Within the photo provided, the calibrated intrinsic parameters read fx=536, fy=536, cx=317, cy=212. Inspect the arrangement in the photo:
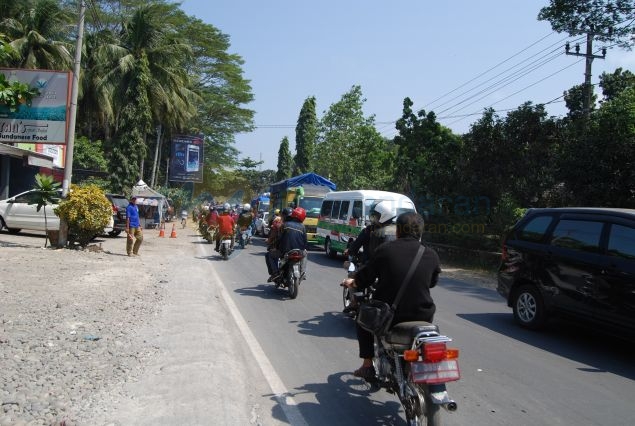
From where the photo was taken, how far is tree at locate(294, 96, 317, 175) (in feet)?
190

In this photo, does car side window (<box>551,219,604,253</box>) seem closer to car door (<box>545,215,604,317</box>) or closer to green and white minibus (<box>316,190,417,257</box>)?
car door (<box>545,215,604,317</box>)

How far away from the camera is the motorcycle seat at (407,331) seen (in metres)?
4.09

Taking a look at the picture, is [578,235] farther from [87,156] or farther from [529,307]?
[87,156]

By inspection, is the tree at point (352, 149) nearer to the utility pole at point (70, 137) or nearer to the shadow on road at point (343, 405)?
the utility pole at point (70, 137)

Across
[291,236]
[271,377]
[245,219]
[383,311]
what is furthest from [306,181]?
[383,311]

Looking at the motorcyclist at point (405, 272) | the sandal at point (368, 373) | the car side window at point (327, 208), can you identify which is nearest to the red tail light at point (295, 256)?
the sandal at point (368, 373)

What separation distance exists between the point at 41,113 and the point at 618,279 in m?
15.7

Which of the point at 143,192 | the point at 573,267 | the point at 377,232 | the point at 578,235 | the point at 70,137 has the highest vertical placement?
the point at 70,137

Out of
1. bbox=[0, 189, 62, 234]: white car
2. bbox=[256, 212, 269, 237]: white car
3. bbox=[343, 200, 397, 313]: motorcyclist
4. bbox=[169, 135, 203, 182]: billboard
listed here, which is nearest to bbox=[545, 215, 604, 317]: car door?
bbox=[343, 200, 397, 313]: motorcyclist

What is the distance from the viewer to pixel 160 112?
38.4m

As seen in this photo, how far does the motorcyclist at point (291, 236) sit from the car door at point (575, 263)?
458 centimetres

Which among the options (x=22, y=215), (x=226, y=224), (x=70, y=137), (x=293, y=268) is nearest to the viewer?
(x=293, y=268)

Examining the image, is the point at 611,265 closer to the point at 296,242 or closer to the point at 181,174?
the point at 296,242

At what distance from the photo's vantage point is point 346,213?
17422 millimetres
